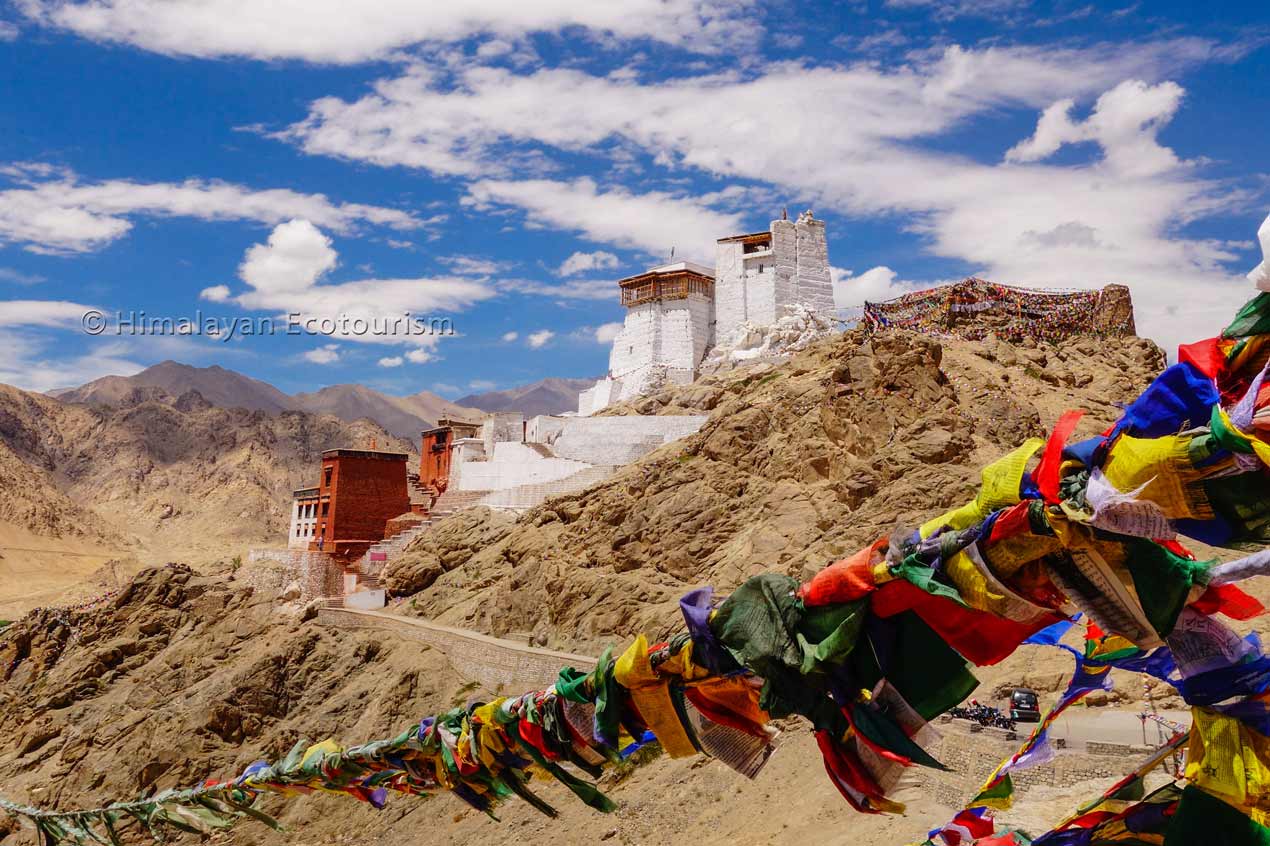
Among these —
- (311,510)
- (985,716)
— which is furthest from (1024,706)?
(311,510)

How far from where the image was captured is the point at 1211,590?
3387mm

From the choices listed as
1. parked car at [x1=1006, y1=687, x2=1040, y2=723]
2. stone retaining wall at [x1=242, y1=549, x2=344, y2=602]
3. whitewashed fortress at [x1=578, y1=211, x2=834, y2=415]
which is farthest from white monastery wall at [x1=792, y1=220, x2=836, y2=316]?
parked car at [x1=1006, y1=687, x2=1040, y2=723]

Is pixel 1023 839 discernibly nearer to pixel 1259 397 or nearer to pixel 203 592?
pixel 1259 397

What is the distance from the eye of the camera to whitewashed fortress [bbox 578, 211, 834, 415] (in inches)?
2037

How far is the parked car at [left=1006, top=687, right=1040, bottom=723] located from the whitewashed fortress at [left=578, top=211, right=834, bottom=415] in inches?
1384

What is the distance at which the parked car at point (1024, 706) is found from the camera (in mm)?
16016

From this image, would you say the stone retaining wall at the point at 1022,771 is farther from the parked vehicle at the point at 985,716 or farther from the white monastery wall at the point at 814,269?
the white monastery wall at the point at 814,269

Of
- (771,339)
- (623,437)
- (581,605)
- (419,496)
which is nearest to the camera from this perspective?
(581,605)

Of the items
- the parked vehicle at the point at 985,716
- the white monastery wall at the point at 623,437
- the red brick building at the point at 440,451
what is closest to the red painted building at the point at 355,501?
the red brick building at the point at 440,451

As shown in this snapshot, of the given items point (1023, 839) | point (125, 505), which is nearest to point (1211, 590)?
point (1023, 839)

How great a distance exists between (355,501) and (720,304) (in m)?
22.0

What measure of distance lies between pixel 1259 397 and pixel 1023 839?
368cm

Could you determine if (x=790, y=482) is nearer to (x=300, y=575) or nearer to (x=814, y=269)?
(x=300, y=575)

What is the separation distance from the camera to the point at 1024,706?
1623cm
